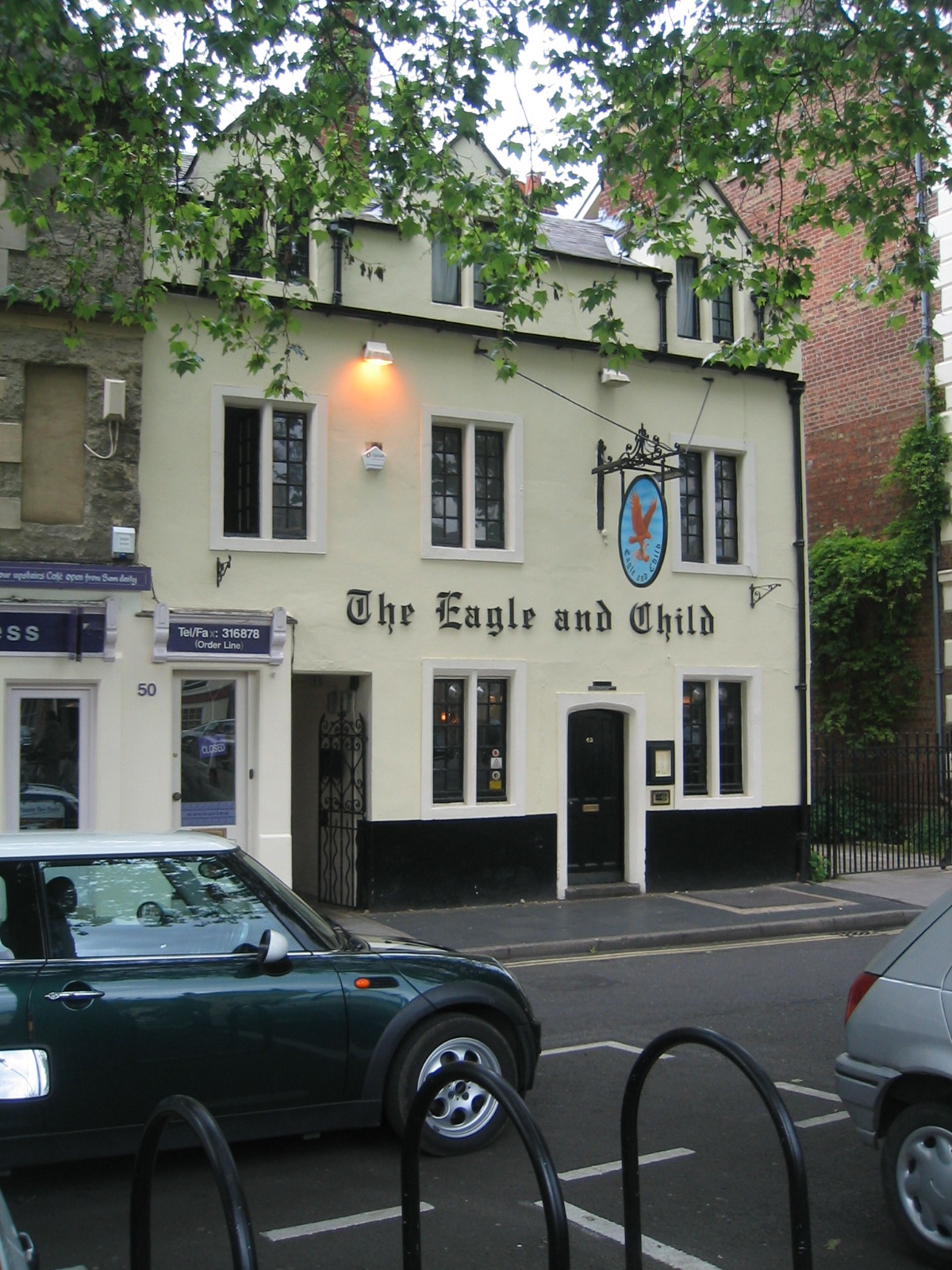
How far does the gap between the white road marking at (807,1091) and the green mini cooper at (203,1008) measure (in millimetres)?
2001

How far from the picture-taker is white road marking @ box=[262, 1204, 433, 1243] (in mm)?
5156

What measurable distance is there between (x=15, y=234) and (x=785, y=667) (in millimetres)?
10889

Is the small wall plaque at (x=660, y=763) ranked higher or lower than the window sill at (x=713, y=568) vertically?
lower

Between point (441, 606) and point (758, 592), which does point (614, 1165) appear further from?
point (758, 592)

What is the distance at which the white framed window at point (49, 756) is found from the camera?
12.5 m

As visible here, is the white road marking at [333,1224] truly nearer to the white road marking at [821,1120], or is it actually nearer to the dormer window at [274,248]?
the white road marking at [821,1120]

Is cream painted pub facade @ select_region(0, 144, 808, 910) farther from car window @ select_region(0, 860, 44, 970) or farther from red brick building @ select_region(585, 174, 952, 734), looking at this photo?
car window @ select_region(0, 860, 44, 970)

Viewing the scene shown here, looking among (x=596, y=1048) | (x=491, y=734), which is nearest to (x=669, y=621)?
(x=491, y=734)

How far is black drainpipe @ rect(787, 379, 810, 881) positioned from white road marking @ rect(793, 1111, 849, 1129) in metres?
10.3

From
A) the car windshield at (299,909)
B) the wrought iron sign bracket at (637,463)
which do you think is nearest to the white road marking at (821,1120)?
the car windshield at (299,909)

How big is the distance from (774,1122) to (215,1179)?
1901 millimetres

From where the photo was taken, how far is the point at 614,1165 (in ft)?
19.8

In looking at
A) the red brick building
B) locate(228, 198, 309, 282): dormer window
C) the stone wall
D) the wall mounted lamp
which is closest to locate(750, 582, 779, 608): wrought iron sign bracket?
the red brick building

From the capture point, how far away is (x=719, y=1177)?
589 centimetres
